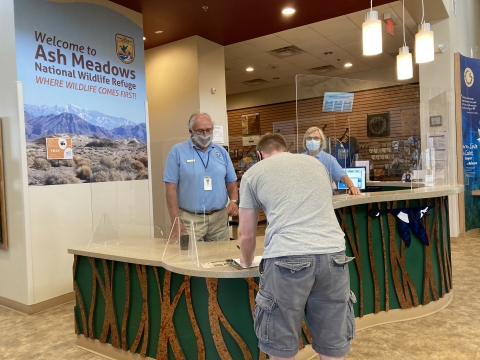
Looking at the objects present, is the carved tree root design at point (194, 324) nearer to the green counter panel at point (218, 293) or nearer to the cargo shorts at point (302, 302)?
the green counter panel at point (218, 293)

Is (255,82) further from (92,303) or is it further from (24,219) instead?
(92,303)

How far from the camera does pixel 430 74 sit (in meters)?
6.39

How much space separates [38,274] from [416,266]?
347 centimetres

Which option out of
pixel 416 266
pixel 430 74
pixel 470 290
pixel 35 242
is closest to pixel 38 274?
pixel 35 242

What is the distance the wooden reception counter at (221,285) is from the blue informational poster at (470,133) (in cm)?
339

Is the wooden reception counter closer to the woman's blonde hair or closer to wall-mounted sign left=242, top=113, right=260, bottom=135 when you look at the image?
the woman's blonde hair

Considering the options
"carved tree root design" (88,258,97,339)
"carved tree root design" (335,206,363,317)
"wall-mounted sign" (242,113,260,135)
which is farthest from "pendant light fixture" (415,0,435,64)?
"wall-mounted sign" (242,113,260,135)

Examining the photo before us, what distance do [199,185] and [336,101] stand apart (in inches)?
62.7

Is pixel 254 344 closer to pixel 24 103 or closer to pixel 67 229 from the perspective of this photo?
pixel 67 229

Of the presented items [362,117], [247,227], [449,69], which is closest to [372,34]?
[362,117]

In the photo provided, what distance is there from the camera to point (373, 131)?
15.0 feet

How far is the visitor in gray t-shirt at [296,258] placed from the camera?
1.73 metres

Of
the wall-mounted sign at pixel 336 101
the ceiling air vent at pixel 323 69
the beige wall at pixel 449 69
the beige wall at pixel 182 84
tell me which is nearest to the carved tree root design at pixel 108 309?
the wall-mounted sign at pixel 336 101

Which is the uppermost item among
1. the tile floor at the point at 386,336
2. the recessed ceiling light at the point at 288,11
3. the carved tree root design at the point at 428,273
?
the recessed ceiling light at the point at 288,11
